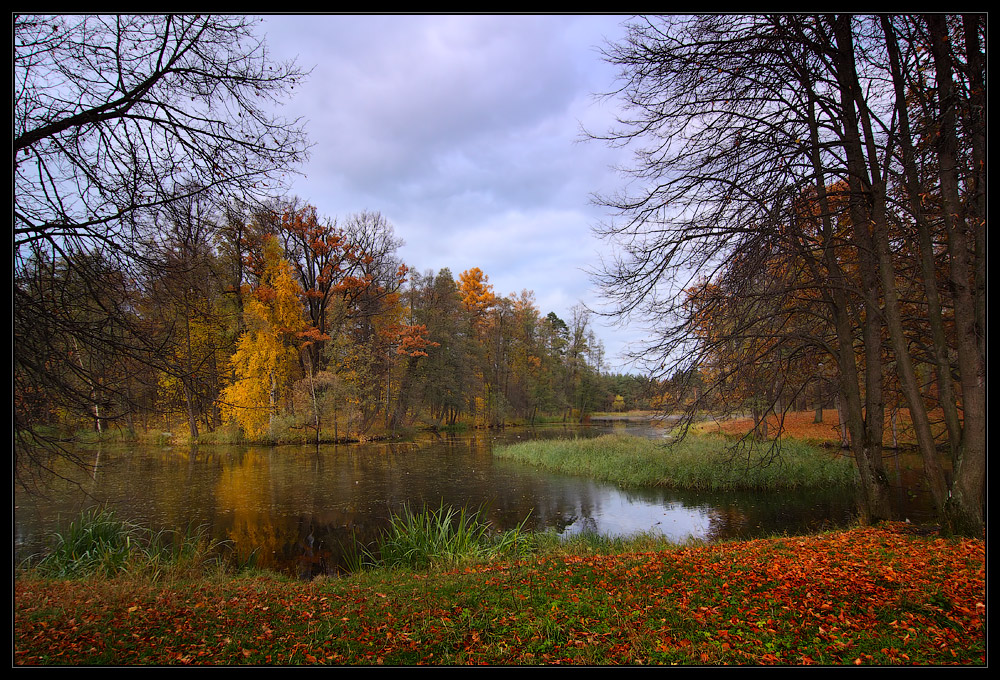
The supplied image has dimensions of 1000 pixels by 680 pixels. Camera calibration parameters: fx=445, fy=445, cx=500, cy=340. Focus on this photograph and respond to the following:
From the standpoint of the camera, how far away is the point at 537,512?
33.9ft

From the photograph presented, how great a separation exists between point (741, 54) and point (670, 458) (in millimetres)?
11398

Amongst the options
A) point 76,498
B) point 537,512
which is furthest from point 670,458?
point 76,498

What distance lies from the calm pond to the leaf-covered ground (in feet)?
9.53

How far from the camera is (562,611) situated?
11.3 ft

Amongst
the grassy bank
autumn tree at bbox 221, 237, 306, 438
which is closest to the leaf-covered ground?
the grassy bank

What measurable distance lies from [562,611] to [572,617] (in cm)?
13

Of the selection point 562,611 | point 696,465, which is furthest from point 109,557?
point 696,465

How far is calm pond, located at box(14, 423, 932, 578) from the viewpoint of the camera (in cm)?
805

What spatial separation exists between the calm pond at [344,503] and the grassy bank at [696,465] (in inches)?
26.4

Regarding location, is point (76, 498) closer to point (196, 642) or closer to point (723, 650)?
point (196, 642)

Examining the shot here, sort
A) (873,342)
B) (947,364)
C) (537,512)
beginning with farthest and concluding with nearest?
1. (537,512)
2. (873,342)
3. (947,364)

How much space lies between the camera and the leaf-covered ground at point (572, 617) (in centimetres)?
271

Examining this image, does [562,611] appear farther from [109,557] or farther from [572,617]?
[109,557]

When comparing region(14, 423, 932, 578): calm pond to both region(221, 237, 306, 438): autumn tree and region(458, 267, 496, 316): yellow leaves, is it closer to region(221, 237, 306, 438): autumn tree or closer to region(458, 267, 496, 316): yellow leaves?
region(221, 237, 306, 438): autumn tree
